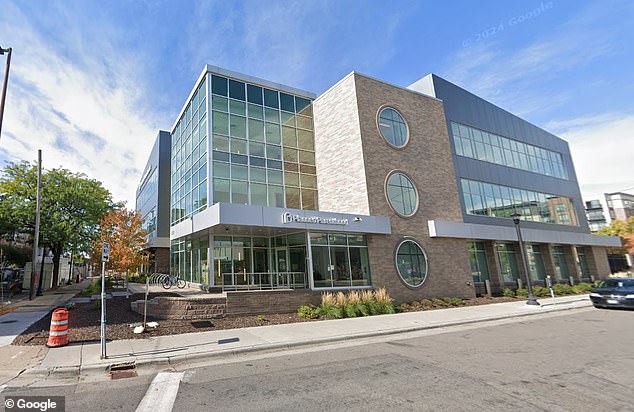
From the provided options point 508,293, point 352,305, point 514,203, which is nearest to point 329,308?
point 352,305

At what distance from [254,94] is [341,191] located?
29.0 ft

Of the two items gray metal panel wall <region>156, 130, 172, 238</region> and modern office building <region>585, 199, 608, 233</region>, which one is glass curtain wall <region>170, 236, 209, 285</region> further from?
modern office building <region>585, 199, 608, 233</region>

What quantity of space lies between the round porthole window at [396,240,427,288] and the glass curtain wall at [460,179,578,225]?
23.2ft

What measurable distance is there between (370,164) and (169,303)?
1265cm

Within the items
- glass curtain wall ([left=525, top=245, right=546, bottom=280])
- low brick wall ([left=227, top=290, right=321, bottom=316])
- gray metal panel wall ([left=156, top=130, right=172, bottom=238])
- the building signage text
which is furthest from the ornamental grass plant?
gray metal panel wall ([left=156, top=130, right=172, bottom=238])

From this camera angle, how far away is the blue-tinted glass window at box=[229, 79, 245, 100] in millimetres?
21281

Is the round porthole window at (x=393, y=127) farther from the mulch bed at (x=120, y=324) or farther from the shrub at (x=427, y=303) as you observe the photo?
the mulch bed at (x=120, y=324)

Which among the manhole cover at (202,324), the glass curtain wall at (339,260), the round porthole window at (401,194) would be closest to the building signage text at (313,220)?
the glass curtain wall at (339,260)

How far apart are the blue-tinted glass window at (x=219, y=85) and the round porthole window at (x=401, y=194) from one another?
11746 millimetres

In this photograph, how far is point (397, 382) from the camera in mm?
6223

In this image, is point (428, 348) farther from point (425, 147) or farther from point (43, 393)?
point (425, 147)

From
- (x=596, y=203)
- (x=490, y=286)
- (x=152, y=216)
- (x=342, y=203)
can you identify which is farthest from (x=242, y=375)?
(x=596, y=203)

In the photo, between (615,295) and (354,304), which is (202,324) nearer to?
(354,304)

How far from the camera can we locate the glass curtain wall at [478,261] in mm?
24328
